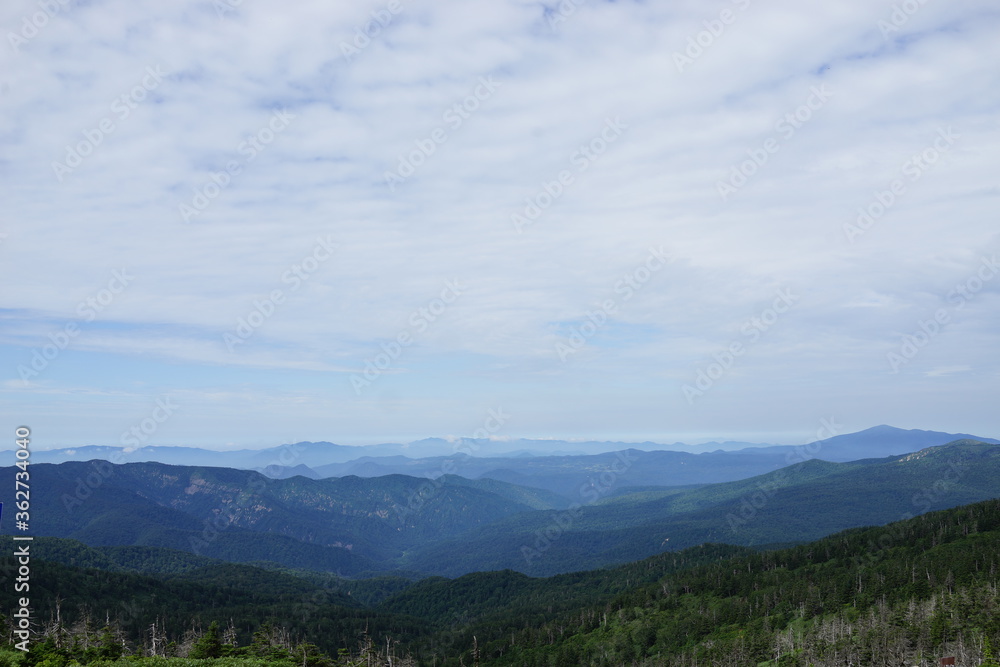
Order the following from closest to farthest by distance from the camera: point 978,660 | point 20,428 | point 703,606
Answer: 1. point 20,428
2. point 978,660
3. point 703,606

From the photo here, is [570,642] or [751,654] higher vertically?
[751,654]

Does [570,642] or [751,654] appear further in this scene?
[570,642]

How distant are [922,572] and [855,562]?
36.7 m

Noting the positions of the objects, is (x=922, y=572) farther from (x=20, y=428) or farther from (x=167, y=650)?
(x=20, y=428)

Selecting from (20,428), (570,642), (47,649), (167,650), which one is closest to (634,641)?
(570,642)

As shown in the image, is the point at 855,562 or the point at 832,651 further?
the point at 855,562

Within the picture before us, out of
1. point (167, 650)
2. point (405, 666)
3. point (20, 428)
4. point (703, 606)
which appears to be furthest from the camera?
point (703, 606)

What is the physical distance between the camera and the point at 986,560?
159250mm

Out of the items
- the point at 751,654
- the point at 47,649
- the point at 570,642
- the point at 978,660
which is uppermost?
the point at 47,649

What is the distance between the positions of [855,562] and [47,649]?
720ft

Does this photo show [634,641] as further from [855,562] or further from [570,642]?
[855,562]

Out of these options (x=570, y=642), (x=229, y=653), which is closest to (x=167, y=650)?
(x=229, y=653)

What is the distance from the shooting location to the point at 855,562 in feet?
654

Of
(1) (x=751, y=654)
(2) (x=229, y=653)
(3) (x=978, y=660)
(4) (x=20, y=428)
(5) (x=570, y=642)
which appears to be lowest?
(5) (x=570, y=642)
